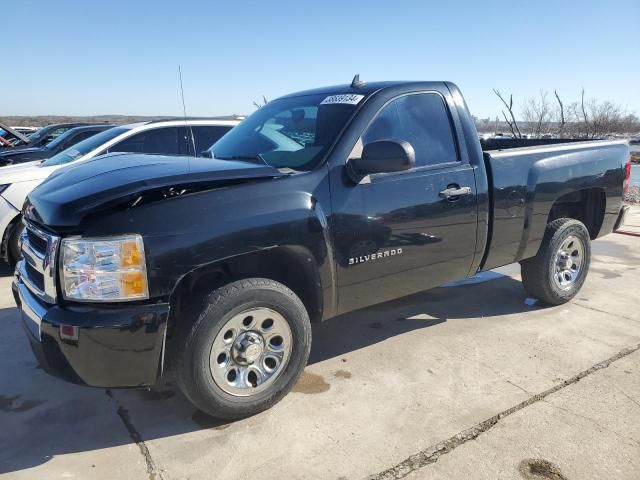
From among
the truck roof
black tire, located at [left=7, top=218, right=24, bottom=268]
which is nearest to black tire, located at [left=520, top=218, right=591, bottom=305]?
the truck roof

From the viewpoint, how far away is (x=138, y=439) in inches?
112

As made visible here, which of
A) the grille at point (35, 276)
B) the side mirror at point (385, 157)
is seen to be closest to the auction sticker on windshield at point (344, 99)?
the side mirror at point (385, 157)

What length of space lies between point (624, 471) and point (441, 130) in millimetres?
2431

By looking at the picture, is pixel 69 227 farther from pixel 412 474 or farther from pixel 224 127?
pixel 224 127

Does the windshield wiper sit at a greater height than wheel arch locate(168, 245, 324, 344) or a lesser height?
greater

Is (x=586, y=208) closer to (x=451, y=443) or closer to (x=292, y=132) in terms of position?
(x=292, y=132)

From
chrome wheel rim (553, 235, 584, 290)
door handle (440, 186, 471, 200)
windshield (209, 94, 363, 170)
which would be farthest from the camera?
chrome wheel rim (553, 235, 584, 290)

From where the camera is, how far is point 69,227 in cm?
257

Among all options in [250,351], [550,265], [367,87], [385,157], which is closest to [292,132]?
[367,87]

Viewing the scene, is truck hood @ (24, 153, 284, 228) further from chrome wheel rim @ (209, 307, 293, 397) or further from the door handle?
the door handle

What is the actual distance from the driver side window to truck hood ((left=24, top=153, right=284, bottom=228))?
0.92 m

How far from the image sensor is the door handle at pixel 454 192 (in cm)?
363

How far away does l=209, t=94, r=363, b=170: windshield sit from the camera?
3.33 metres

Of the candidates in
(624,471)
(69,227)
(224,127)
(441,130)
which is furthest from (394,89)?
(224,127)
